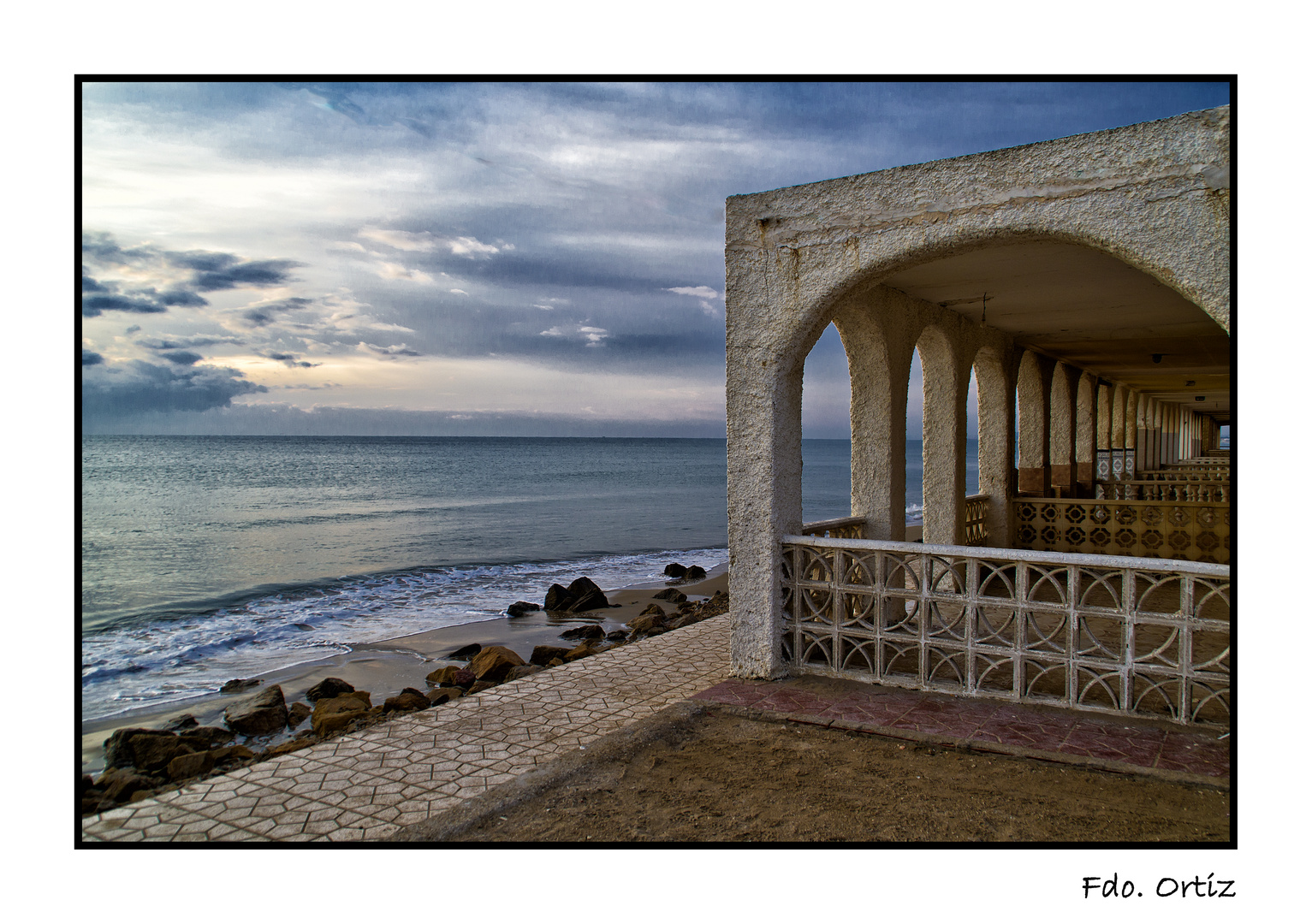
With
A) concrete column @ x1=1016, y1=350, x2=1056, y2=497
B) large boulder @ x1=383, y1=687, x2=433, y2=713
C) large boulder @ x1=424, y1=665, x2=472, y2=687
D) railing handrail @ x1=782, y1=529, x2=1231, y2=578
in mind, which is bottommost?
large boulder @ x1=424, y1=665, x2=472, y2=687

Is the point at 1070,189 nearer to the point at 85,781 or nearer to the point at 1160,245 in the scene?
the point at 1160,245

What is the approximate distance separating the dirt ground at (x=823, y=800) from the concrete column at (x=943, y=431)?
186 inches

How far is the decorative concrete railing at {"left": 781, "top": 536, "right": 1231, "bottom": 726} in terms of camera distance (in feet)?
15.1

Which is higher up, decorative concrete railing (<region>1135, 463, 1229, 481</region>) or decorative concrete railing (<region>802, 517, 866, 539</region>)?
decorative concrete railing (<region>1135, 463, 1229, 481</region>)

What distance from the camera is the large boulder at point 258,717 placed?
687 centimetres

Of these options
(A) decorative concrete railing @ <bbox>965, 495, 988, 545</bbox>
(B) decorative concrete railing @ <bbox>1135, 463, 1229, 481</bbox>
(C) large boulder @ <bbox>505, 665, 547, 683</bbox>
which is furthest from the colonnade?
(C) large boulder @ <bbox>505, 665, 547, 683</bbox>

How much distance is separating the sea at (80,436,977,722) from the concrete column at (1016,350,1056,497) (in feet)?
28.0

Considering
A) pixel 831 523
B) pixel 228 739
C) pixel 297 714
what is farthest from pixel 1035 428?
pixel 228 739

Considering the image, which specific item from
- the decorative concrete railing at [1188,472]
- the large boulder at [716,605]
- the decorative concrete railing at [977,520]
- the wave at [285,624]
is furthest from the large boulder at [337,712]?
the decorative concrete railing at [1188,472]

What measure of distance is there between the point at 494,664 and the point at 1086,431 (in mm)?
12615

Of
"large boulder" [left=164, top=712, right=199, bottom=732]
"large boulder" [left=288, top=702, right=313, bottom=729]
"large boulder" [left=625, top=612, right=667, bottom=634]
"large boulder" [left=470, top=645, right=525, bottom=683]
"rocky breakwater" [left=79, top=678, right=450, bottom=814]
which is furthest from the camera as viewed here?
"large boulder" [left=625, top=612, right=667, bottom=634]

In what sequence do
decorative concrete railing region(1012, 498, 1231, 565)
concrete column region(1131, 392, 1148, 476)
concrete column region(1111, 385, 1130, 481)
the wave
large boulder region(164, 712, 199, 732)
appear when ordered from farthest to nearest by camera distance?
concrete column region(1131, 392, 1148, 476), concrete column region(1111, 385, 1130, 481), the wave, decorative concrete railing region(1012, 498, 1231, 565), large boulder region(164, 712, 199, 732)

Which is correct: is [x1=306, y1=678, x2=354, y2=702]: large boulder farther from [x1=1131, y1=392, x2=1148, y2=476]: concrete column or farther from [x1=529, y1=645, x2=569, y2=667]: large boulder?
[x1=1131, y1=392, x2=1148, y2=476]: concrete column

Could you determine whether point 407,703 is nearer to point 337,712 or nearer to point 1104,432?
point 337,712
